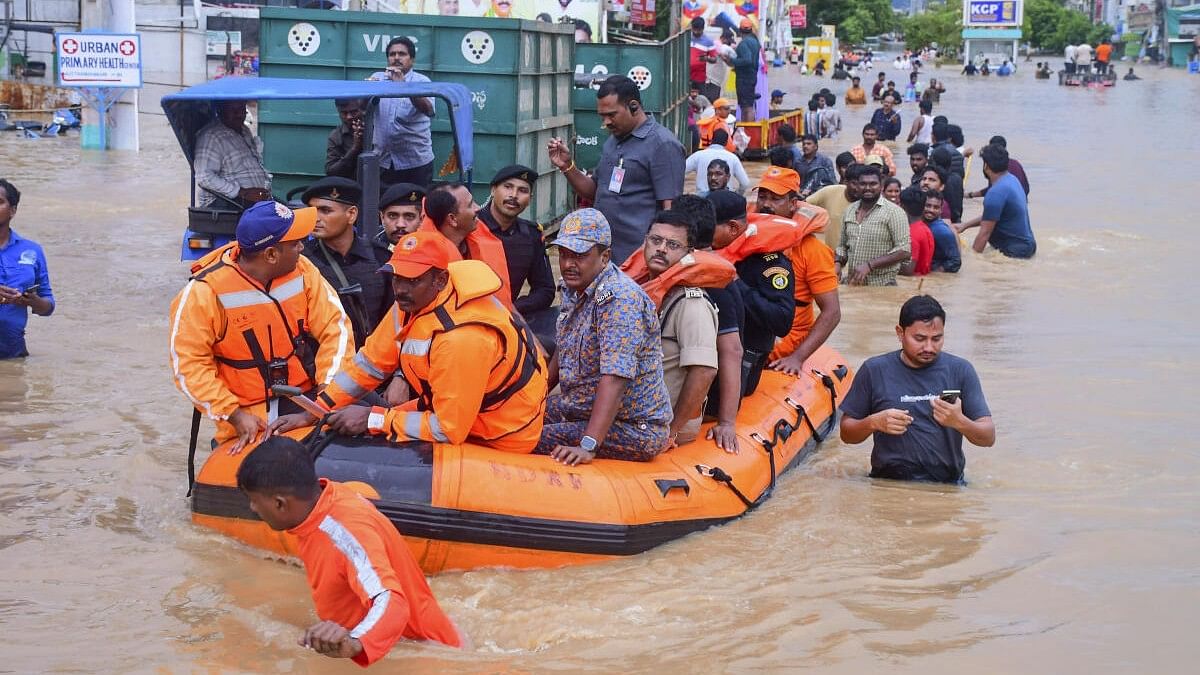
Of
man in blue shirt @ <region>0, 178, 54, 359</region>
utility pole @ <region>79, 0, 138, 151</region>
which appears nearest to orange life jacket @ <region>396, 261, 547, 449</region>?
man in blue shirt @ <region>0, 178, 54, 359</region>

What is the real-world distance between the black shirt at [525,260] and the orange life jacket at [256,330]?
69.0 inches

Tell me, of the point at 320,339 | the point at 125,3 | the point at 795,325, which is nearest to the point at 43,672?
the point at 320,339

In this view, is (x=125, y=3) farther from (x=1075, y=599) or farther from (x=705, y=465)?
(x=1075, y=599)

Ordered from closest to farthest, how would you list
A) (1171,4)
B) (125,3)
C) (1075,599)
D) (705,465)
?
(1075,599) → (705,465) → (125,3) → (1171,4)

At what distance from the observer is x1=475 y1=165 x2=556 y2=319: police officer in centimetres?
732

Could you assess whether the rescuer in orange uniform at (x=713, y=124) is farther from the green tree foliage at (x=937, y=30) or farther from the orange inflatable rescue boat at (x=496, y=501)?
the green tree foliage at (x=937, y=30)

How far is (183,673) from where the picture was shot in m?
4.74

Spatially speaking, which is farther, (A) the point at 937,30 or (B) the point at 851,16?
(A) the point at 937,30

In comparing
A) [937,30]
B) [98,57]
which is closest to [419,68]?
[98,57]

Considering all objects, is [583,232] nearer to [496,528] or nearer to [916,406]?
[496,528]

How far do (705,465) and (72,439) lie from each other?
3581mm

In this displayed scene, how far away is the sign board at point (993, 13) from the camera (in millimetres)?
79000

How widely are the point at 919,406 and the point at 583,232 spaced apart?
5.97 feet

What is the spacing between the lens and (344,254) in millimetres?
6715
